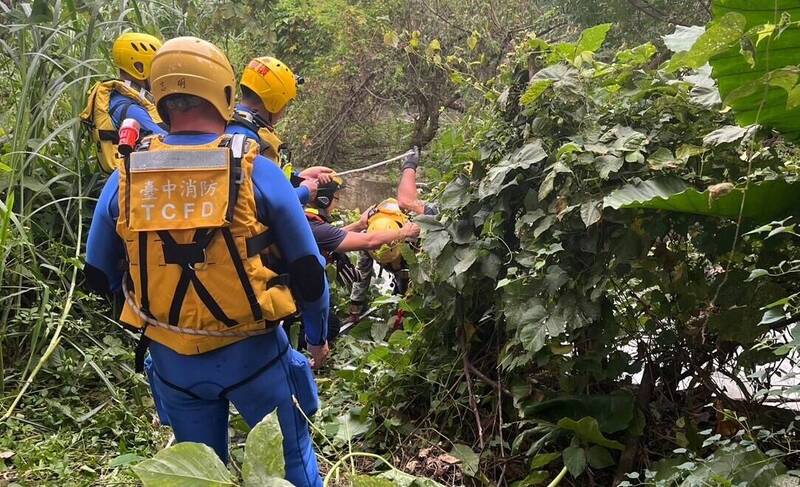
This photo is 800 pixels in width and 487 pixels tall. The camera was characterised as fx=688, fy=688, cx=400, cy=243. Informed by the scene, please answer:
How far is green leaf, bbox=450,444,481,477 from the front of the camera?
2.56 m

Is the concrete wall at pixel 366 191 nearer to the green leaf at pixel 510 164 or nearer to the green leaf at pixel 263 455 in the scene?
the green leaf at pixel 510 164

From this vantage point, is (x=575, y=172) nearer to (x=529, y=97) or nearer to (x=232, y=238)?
(x=529, y=97)

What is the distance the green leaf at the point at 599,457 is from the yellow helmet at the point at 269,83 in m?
2.54

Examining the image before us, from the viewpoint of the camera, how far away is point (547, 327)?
2240mm

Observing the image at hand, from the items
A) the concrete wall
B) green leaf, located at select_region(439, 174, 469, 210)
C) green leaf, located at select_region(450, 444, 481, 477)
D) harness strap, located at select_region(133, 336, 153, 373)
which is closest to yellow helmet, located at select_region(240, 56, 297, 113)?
green leaf, located at select_region(439, 174, 469, 210)

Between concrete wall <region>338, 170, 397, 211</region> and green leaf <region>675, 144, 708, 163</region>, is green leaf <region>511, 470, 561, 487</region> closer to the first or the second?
green leaf <region>675, 144, 708, 163</region>

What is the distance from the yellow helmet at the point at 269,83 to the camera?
3.83 m

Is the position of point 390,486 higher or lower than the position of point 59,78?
lower

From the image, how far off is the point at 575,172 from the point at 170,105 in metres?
1.32

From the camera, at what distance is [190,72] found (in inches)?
77.8

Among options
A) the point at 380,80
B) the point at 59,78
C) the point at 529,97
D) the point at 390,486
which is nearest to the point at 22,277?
the point at 59,78

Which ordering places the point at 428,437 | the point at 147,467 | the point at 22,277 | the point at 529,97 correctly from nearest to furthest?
the point at 147,467 → the point at 529,97 → the point at 428,437 → the point at 22,277

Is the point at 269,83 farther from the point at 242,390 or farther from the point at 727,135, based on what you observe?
the point at 727,135

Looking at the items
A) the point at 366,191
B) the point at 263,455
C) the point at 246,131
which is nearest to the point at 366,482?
the point at 263,455
